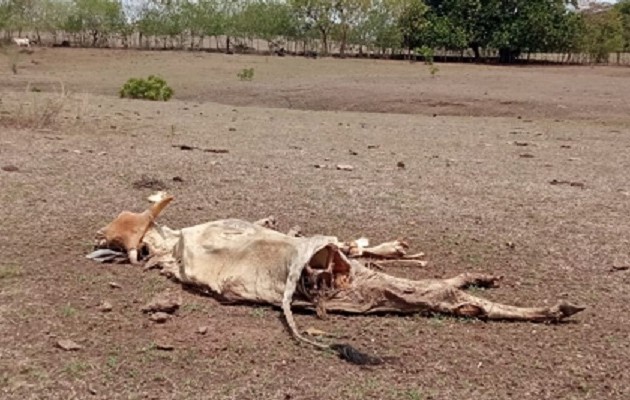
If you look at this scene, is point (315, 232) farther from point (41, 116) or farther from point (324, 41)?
point (324, 41)

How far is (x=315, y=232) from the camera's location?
21.8ft

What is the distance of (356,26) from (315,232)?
210 ft

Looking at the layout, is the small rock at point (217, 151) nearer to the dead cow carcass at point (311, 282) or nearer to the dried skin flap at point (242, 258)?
the dried skin flap at point (242, 258)

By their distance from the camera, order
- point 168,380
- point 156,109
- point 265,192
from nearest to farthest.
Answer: point 168,380 → point 265,192 → point 156,109

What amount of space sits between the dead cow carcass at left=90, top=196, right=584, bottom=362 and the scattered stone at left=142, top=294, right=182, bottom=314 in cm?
32

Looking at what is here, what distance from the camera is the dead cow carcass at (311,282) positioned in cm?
471

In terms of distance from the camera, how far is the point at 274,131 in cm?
1460

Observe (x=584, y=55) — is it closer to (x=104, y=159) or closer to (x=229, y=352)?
(x=104, y=159)

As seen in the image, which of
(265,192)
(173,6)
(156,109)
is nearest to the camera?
(265,192)

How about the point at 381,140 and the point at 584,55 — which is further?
the point at 584,55

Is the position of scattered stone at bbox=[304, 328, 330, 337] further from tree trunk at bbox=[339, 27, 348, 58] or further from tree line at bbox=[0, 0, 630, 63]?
tree trunk at bbox=[339, 27, 348, 58]

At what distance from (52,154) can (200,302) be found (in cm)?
591

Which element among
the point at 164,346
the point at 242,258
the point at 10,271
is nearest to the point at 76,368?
the point at 164,346

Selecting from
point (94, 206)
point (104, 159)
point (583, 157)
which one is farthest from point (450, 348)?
point (583, 157)
